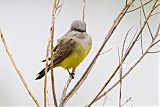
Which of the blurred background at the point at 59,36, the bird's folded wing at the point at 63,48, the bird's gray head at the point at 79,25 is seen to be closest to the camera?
the bird's gray head at the point at 79,25

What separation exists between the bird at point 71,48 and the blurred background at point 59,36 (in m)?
0.65

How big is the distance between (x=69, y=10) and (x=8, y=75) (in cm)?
48

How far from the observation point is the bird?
75.8 inches

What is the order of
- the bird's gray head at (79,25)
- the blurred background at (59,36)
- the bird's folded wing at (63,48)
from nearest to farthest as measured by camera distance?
the bird's gray head at (79,25), the bird's folded wing at (63,48), the blurred background at (59,36)

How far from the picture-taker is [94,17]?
9.32ft

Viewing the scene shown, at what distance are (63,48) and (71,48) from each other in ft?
0.22

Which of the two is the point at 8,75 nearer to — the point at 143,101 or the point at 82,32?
the point at 143,101

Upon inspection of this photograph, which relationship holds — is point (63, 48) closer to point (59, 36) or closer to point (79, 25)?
point (79, 25)

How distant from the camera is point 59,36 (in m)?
2.74

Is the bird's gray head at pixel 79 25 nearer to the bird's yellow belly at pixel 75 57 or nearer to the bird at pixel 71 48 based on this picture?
the bird at pixel 71 48

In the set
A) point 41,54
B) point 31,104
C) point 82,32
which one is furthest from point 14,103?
point 82,32

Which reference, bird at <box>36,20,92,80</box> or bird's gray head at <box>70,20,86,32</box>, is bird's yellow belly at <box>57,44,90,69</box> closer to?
bird at <box>36,20,92,80</box>

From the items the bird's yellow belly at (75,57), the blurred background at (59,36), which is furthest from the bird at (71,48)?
the blurred background at (59,36)

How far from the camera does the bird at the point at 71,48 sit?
1926 mm
